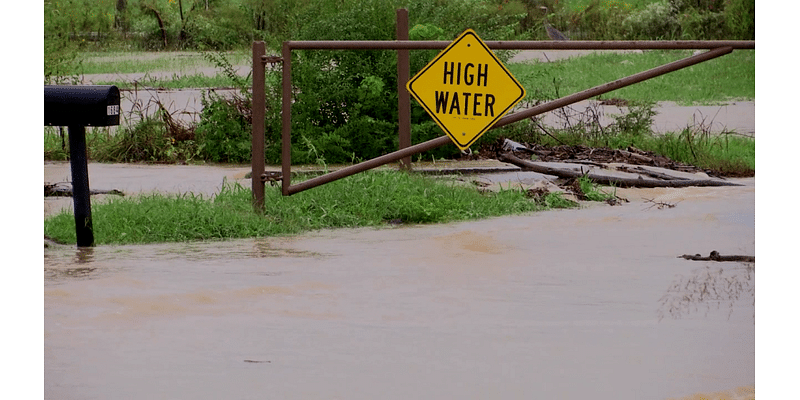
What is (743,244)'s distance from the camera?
7676 mm

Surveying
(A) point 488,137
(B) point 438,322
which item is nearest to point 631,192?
(A) point 488,137

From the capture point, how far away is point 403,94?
998cm

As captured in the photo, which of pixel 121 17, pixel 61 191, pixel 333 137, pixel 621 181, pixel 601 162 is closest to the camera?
pixel 61 191

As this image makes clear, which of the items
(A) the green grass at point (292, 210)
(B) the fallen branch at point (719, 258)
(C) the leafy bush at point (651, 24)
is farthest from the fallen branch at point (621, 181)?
(C) the leafy bush at point (651, 24)

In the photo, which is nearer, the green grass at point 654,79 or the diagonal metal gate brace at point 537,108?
the diagonal metal gate brace at point 537,108

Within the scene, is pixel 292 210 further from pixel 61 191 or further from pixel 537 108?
pixel 61 191

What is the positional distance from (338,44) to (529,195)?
2265 millimetres

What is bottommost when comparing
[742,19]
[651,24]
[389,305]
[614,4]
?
[389,305]

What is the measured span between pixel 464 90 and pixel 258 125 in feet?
4.97

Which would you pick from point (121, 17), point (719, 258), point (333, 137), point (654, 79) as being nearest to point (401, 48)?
point (719, 258)

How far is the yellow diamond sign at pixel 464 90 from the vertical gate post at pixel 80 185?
6.82 ft

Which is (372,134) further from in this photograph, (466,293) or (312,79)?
(466,293)

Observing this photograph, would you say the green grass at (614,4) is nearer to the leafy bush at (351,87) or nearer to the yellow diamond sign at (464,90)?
the leafy bush at (351,87)

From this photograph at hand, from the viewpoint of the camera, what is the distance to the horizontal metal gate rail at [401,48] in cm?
758
